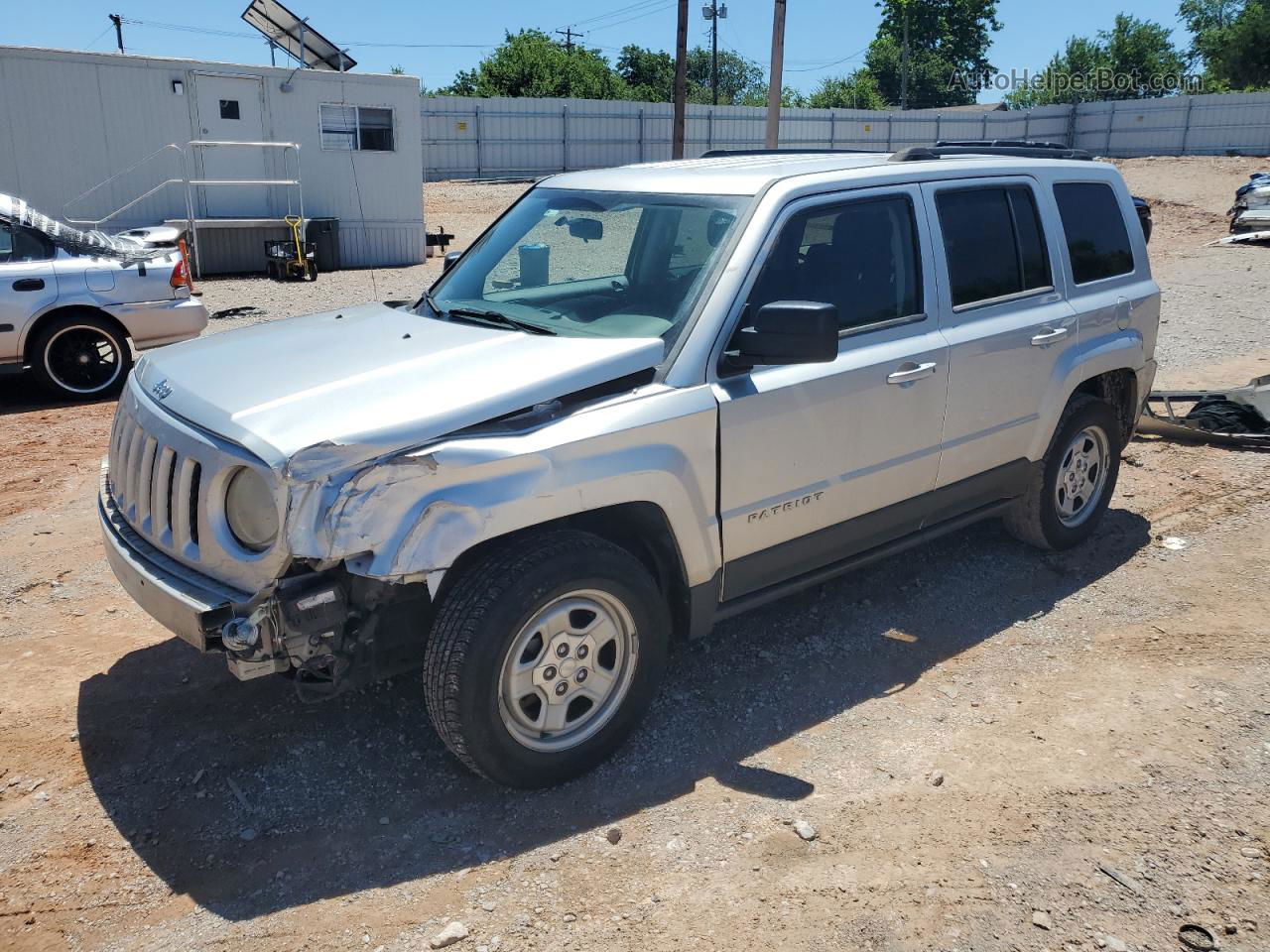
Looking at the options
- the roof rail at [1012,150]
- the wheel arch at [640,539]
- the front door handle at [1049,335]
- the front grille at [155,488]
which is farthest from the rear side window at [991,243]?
the front grille at [155,488]

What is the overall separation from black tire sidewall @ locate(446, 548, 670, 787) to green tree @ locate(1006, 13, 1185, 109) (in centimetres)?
7265

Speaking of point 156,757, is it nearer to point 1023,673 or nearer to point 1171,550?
point 1023,673

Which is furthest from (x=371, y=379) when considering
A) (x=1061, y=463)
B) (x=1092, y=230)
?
(x=1092, y=230)

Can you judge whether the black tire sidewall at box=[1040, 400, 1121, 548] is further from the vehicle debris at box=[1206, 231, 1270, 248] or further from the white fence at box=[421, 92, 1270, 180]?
the white fence at box=[421, 92, 1270, 180]

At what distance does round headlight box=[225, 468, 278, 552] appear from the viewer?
3.24 meters

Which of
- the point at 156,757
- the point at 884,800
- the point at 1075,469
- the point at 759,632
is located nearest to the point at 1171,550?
the point at 1075,469

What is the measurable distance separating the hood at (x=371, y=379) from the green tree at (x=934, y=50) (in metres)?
77.7

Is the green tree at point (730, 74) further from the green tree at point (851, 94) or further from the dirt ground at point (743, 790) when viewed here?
the dirt ground at point (743, 790)

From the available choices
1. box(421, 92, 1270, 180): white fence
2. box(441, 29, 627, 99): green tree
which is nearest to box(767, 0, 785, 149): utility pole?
box(421, 92, 1270, 180): white fence

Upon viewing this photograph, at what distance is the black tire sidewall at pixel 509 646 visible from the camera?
3.25 m

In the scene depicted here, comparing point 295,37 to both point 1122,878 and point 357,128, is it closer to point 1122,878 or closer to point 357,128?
point 357,128

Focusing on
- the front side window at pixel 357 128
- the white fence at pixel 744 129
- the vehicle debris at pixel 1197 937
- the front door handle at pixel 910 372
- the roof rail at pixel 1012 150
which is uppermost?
the white fence at pixel 744 129

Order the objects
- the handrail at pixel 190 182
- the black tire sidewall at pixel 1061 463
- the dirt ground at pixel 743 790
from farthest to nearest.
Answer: the handrail at pixel 190 182, the black tire sidewall at pixel 1061 463, the dirt ground at pixel 743 790

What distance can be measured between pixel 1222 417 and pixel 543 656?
6.11 meters
